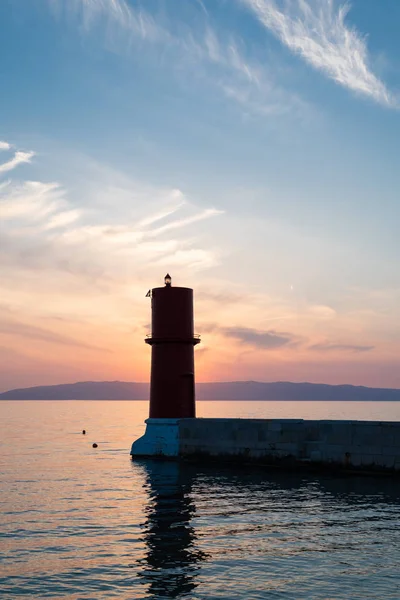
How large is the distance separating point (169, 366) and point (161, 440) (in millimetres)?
3166

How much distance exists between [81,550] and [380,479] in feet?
39.9

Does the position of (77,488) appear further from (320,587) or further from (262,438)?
(320,587)

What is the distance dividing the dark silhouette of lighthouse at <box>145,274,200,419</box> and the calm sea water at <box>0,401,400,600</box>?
5.14 meters

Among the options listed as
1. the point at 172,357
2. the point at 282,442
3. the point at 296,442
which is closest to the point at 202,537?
the point at 296,442

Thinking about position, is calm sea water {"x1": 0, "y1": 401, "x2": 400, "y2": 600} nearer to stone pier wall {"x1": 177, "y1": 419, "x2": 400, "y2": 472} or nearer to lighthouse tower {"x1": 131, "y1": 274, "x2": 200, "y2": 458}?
stone pier wall {"x1": 177, "y1": 419, "x2": 400, "y2": 472}

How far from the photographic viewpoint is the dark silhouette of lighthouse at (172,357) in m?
29.6

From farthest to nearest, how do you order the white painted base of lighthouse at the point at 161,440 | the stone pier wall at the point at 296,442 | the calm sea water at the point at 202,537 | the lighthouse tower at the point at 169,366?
1. the lighthouse tower at the point at 169,366
2. the white painted base of lighthouse at the point at 161,440
3. the stone pier wall at the point at 296,442
4. the calm sea water at the point at 202,537

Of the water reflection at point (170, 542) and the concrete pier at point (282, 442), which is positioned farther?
the concrete pier at point (282, 442)

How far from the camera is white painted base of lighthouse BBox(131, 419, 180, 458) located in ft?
94.4

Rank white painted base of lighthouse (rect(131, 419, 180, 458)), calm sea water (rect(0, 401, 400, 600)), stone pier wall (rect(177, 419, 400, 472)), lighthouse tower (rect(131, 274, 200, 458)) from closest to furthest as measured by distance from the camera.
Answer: calm sea water (rect(0, 401, 400, 600)), stone pier wall (rect(177, 419, 400, 472)), white painted base of lighthouse (rect(131, 419, 180, 458)), lighthouse tower (rect(131, 274, 200, 458))

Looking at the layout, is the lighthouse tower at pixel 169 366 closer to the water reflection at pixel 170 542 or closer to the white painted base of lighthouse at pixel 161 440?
the white painted base of lighthouse at pixel 161 440

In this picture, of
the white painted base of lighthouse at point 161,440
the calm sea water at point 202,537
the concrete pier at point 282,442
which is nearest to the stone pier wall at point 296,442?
the concrete pier at point 282,442

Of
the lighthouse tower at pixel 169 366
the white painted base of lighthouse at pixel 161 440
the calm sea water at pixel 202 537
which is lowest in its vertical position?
the calm sea water at pixel 202 537

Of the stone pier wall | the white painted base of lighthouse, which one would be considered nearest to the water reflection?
the stone pier wall
